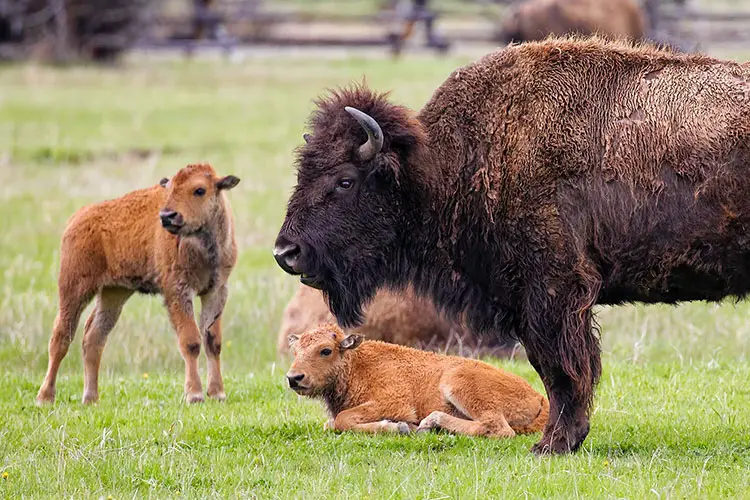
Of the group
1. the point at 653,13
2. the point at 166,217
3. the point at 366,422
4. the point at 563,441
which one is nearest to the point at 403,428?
the point at 366,422

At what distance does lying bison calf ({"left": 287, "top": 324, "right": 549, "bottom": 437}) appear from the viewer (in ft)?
26.7

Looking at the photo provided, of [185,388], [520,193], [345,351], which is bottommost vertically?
[185,388]

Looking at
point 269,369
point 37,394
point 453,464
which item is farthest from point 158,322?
point 453,464

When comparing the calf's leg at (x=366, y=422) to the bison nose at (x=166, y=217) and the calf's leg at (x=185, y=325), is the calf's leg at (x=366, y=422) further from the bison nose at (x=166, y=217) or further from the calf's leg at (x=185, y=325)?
the bison nose at (x=166, y=217)


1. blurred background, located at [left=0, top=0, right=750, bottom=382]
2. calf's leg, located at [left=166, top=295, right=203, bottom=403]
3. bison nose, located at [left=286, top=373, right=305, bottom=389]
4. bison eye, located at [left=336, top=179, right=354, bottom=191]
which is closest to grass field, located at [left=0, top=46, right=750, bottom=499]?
blurred background, located at [left=0, top=0, right=750, bottom=382]

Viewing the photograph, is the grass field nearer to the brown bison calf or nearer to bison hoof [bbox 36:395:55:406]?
bison hoof [bbox 36:395:55:406]

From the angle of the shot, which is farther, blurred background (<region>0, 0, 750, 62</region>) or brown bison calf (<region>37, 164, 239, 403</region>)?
blurred background (<region>0, 0, 750, 62</region>)

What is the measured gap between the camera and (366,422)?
27.2 feet

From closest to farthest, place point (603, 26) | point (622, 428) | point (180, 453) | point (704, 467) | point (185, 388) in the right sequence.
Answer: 1. point (704, 467)
2. point (180, 453)
3. point (622, 428)
4. point (185, 388)
5. point (603, 26)

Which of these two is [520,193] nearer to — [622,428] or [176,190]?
[622,428]

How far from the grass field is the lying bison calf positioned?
262mm

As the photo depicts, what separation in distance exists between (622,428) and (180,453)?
9.71ft

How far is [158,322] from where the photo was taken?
12.8m

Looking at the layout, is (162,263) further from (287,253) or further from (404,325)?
(404,325)
